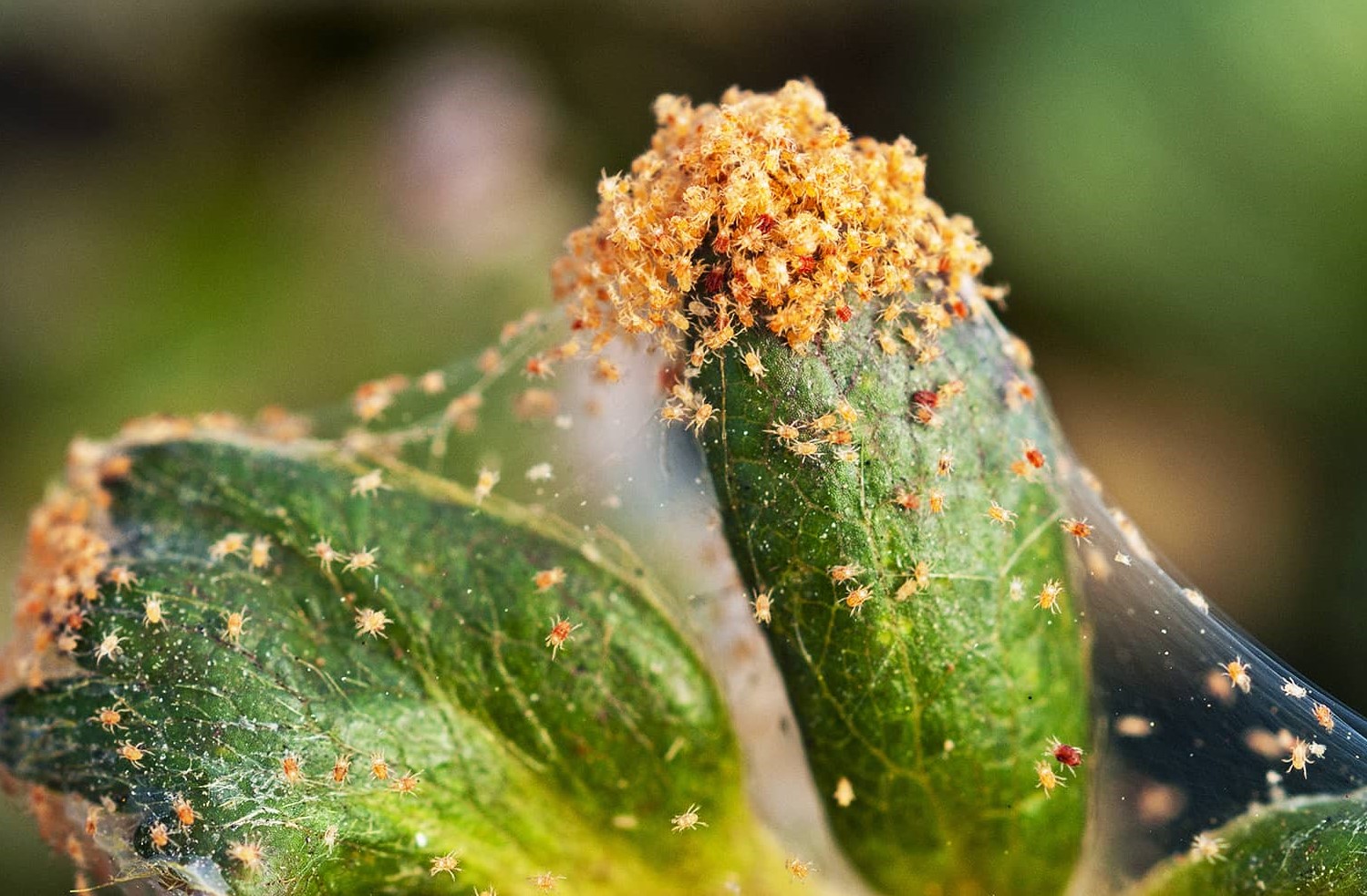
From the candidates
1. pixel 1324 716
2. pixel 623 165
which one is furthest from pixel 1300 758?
pixel 623 165

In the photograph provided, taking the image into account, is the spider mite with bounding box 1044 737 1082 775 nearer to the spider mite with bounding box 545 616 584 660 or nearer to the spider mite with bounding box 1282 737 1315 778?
the spider mite with bounding box 1282 737 1315 778

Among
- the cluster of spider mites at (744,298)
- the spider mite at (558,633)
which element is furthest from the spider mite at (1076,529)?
the spider mite at (558,633)

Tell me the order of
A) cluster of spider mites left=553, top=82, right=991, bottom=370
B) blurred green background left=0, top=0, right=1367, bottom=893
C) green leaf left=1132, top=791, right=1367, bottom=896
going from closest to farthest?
1. cluster of spider mites left=553, top=82, right=991, bottom=370
2. green leaf left=1132, top=791, right=1367, bottom=896
3. blurred green background left=0, top=0, right=1367, bottom=893

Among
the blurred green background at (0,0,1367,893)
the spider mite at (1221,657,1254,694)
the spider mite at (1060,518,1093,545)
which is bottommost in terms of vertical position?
the spider mite at (1221,657,1254,694)

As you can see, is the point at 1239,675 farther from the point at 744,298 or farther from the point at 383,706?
the point at 383,706

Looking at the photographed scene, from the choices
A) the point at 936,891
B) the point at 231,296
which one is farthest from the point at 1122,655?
the point at 231,296

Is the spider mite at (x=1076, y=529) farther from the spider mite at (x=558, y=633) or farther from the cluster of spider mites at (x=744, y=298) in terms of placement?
the spider mite at (x=558, y=633)

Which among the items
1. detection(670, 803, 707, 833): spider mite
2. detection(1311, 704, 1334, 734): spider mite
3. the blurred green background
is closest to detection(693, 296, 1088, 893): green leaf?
detection(670, 803, 707, 833): spider mite
